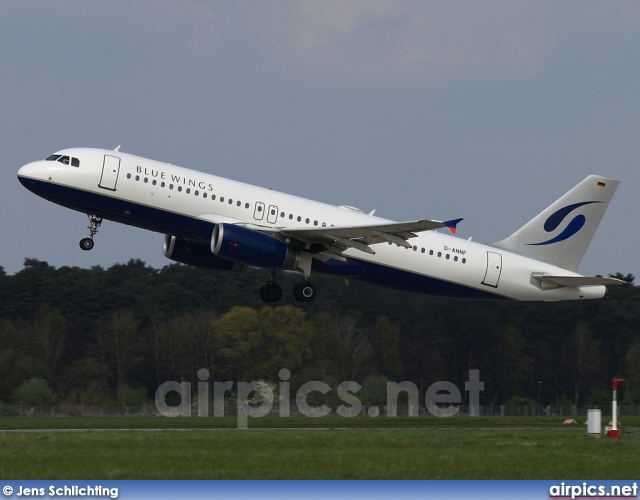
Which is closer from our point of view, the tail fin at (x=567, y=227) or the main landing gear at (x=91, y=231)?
the main landing gear at (x=91, y=231)

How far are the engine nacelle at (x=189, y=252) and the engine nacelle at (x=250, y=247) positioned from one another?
309 cm

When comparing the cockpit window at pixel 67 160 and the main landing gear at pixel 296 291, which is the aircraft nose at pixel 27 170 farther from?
the main landing gear at pixel 296 291

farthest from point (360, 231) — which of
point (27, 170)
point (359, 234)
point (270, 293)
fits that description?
point (27, 170)

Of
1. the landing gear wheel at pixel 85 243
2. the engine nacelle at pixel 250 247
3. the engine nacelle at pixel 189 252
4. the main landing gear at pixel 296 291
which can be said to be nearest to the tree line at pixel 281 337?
the main landing gear at pixel 296 291

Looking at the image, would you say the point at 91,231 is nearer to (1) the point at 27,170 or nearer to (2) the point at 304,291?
(1) the point at 27,170

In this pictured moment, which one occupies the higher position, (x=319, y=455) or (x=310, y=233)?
(x=310, y=233)

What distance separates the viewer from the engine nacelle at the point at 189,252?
41.3 metres

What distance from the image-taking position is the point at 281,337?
61219 mm

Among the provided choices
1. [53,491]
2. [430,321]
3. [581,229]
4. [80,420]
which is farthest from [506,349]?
[53,491]

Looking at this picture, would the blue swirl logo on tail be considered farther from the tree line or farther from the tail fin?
the tree line

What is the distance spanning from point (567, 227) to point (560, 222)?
35 centimetres

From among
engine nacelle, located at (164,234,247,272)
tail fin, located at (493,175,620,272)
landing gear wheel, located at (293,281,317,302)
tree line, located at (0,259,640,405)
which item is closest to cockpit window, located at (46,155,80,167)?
engine nacelle, located at (164,234,247,272)

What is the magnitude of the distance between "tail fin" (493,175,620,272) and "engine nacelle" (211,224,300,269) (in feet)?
33.9

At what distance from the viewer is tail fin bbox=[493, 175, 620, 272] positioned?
43.9m
